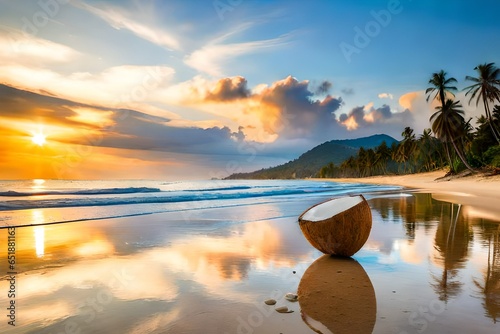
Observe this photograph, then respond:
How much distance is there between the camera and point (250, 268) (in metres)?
5.94

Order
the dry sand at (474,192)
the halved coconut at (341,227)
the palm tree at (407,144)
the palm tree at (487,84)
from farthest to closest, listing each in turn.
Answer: the palm tree at (407,144), the palm tree at (487,84), the dry sand at (474,192), the halved coconut at (341,227)

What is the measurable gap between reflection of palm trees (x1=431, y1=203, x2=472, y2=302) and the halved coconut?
5.07 ft

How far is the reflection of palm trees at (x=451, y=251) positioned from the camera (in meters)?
4.72

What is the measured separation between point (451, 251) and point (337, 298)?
4289 mm

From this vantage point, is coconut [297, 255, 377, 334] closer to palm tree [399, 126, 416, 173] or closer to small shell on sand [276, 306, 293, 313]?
small shell on sand [276, 306, 293, 313]

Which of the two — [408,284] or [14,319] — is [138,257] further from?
[408,284]

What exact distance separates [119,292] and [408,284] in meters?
4.25

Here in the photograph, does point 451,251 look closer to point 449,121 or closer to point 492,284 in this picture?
point 492,284

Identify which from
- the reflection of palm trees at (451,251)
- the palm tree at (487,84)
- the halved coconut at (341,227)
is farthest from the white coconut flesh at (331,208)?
the palm tree at (487,84)

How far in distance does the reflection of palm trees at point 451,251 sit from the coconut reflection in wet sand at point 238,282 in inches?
1.0

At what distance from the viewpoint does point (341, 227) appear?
641cm

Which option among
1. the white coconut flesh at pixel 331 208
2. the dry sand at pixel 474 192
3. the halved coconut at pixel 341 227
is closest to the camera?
the halved coconut at pixel 341 227

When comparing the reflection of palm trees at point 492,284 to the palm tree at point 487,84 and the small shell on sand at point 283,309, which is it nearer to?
the small shell on sand at point 283,309

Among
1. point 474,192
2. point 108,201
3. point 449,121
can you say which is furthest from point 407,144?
point 108,201
